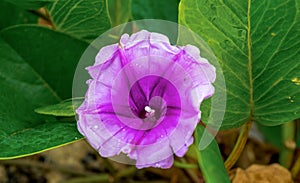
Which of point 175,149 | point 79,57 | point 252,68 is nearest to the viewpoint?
point 175,149

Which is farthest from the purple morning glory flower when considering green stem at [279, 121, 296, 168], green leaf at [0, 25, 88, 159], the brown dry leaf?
green stem at [279, 121, 296, 168]

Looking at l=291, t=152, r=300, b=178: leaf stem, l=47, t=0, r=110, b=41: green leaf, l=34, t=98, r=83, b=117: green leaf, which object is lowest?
l=291, t=152, r=300, b=178: leaf stem

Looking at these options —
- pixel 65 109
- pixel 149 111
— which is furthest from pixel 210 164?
pixel 65 109

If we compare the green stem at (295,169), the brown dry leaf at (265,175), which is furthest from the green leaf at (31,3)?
the green stem at (295,169)

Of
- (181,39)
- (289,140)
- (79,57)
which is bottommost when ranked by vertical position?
(289,140)

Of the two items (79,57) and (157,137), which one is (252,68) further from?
(79,57)

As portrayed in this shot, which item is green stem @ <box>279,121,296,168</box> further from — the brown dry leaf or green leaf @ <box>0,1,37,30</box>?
green leaf @ <box>0,1,37,30</box>

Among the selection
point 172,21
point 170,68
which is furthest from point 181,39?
point 172,21

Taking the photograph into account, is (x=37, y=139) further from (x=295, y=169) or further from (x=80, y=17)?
(x=295, y=169)

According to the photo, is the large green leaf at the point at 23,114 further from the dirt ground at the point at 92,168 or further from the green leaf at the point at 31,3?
the dirt ground at the point at 92,168
